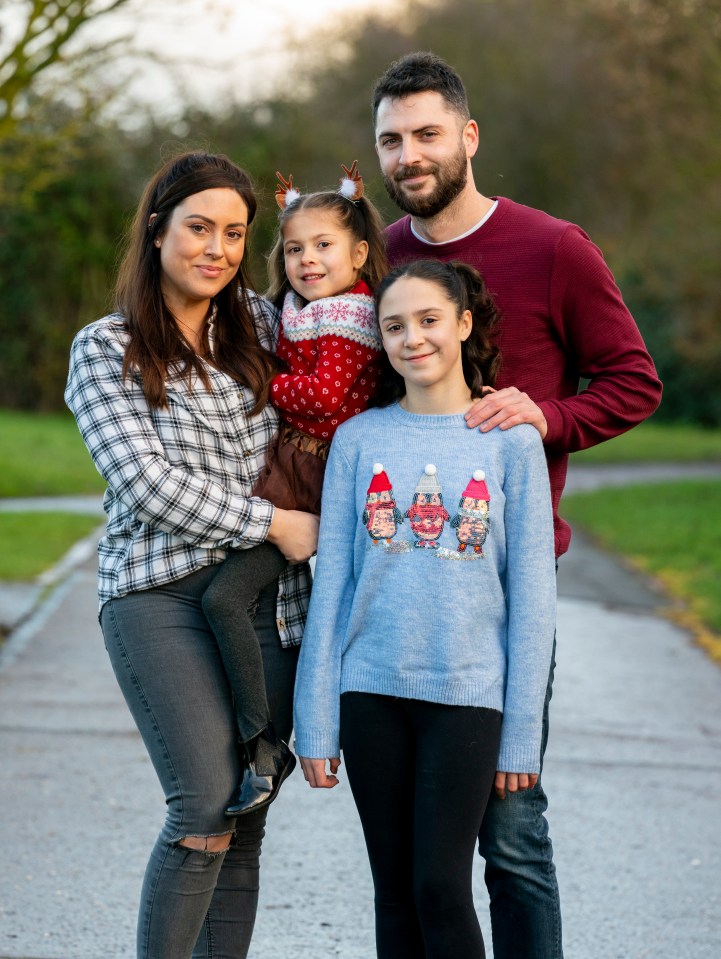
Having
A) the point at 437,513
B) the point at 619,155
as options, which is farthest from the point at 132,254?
the point at 619,155

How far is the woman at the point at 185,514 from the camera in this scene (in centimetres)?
281

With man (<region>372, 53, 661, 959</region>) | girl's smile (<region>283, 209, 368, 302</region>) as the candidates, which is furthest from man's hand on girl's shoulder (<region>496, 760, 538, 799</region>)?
girl's smile (<region>283, 209, 368, 302</region>)

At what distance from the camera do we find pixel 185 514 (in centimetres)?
277

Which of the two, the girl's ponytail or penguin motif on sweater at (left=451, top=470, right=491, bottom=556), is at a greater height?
the girl's ponytail

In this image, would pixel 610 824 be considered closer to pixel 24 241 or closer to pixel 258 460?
pixel 258 460

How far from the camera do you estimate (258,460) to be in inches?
118

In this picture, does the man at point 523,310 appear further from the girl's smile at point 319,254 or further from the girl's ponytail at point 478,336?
the girl's smile at point 319,254

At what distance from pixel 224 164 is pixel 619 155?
96.5 ft

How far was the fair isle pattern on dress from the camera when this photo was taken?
116 inches

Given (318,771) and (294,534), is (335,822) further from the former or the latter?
(294,534)

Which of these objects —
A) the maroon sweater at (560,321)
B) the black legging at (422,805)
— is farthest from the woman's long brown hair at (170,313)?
the black legging at (422,805)

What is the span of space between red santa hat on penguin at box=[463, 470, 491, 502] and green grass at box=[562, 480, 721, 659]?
5341mm

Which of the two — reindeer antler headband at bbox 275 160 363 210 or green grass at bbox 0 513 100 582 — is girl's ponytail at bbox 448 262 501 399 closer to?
reindeer antler headband at bbox 275 160 363 210

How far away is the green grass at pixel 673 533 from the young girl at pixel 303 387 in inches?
209
